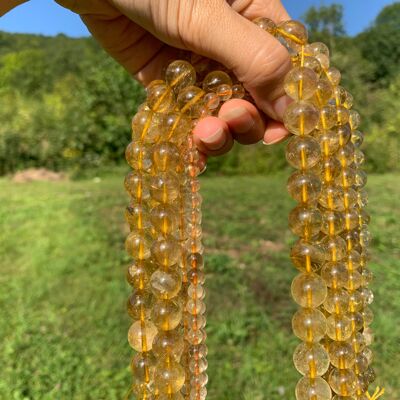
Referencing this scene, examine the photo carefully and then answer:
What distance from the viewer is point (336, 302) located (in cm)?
60

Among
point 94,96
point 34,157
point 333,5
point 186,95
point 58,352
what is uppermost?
point 333,5

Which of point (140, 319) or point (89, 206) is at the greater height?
point (89, 206)

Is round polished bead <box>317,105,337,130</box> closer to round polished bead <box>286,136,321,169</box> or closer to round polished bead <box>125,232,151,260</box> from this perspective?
round polished bead <box>286,136,321,169</box>

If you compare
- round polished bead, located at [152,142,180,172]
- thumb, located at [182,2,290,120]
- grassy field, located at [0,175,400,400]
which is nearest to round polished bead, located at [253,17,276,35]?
thumb, located at [182,2,290,120]

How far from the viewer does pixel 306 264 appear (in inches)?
21.3

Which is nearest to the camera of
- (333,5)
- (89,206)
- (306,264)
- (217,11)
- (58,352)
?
(306,264)

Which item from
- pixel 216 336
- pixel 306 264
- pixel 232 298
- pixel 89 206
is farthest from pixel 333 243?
pixel 89 206

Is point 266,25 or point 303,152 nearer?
point 303,152

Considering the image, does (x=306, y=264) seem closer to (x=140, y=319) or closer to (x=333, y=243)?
(x=333, y=243)

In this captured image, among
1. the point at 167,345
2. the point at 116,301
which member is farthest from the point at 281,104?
the point at 116,301

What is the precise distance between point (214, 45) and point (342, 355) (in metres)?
0.45

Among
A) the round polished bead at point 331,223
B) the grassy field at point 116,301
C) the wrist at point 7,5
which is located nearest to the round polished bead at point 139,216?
the round polished bead at point 331,223

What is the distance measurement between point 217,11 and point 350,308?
443 millimetres

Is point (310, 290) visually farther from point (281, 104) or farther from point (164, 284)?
point (281, 104)
